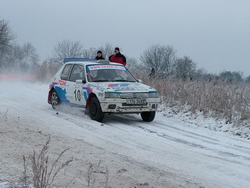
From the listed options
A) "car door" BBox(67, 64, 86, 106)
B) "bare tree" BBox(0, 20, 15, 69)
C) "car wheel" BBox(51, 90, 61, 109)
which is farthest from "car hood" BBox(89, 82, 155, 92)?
"bare tree" BBox(0, 20, 15, 69)

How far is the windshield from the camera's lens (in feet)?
37.8

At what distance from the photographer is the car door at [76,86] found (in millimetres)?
11508

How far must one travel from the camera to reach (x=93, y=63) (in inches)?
481

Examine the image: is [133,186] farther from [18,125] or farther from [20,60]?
[20,60]

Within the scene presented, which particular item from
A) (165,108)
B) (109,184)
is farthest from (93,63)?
(109,184)

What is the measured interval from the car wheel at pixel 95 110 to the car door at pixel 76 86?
0.51 metres

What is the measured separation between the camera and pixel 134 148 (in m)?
7.43

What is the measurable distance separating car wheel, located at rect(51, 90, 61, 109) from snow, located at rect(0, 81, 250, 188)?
105 cm

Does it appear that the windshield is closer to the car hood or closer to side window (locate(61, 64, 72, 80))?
the car hood

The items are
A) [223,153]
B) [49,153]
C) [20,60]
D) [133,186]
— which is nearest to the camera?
[133,186]

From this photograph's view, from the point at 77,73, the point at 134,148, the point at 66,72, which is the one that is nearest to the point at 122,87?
the point at 77,73

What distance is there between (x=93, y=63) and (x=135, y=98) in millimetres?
2339

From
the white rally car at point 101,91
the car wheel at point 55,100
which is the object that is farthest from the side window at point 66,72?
the car wheel at point 55,100

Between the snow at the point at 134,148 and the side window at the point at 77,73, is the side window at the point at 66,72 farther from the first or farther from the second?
the snow at the point at 134,148
